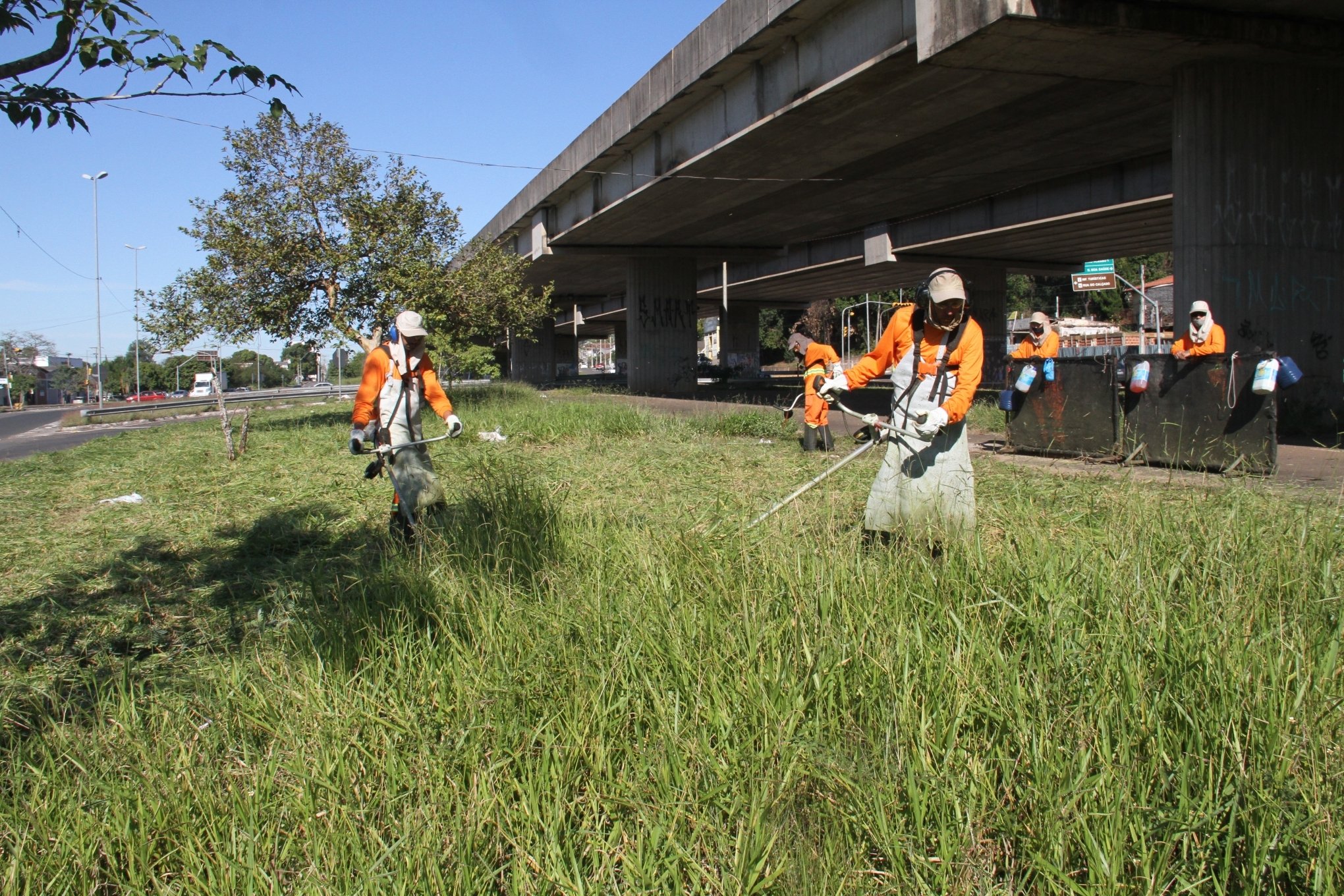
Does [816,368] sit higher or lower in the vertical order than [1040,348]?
lower

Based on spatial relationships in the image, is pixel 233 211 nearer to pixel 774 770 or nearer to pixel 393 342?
pixel 393 342

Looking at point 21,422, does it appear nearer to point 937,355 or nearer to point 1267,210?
point 1267,210

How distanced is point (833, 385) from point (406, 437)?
3015 millimetres

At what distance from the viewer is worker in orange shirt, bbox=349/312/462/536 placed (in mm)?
6328

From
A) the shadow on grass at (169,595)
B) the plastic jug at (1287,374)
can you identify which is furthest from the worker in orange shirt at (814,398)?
the shadow on grass at (169,595)

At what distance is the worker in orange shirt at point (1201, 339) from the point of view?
965 centimetres

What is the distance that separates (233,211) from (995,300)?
31680mm

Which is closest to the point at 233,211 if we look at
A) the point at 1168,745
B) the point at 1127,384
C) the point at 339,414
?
the point at 339,414

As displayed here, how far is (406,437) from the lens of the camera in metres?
6.51

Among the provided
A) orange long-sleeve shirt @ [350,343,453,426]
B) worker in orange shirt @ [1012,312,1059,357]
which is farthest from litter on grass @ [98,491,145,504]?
worker in orange shirt @ [1012,312,1059,357]

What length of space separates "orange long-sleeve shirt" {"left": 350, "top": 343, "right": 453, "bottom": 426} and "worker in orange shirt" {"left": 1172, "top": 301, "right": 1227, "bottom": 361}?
7428mm

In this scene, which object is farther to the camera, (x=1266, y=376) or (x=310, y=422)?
(x=310, y=422)

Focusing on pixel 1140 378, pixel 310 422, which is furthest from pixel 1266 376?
pixel 310 422

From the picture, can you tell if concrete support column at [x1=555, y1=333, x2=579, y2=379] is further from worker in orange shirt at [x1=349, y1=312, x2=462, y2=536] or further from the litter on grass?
worker in orange shirt at [x1=349, y1=312, x2=462, y2=536]
